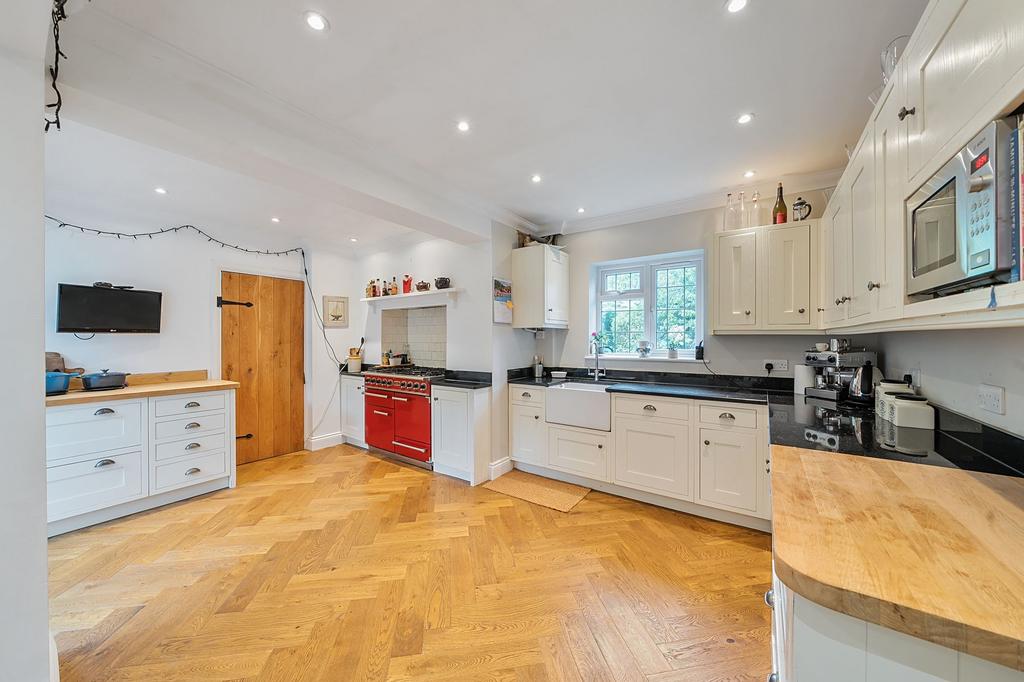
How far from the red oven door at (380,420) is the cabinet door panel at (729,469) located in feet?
9.88

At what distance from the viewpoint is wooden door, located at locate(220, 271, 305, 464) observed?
13.1 ft

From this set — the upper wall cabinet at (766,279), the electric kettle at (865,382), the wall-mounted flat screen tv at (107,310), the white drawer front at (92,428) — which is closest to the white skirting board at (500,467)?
the upper wall cabinet at (766,279)

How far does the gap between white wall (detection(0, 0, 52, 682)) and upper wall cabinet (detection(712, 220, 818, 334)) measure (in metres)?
3.46

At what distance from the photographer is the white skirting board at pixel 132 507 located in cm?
256

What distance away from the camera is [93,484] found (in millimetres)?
2652

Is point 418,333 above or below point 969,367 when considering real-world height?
above

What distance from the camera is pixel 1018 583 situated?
0.59 metres

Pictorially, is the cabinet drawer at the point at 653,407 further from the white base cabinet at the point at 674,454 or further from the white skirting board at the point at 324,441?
the white skirting board at the point at 324,441

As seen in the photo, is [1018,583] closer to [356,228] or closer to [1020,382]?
[1020,382]

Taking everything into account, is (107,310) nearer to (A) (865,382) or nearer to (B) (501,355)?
(B) (501,355)

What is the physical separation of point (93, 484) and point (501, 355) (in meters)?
3.17

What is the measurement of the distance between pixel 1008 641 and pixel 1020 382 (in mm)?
1170

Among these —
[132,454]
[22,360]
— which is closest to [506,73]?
[22,360]

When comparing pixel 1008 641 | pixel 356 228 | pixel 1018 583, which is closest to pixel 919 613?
pixel 1008 641
